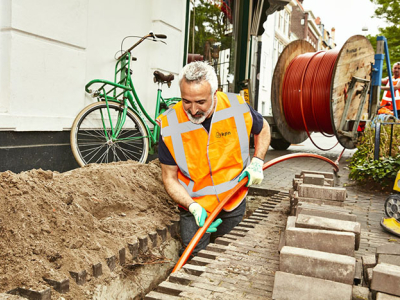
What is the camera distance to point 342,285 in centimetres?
192

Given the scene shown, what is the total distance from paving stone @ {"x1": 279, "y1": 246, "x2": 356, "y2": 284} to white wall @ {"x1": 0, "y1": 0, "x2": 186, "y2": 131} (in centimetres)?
322

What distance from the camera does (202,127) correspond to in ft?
11.6

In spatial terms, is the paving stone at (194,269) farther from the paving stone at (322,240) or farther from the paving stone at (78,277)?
the paving stone at (78,277)

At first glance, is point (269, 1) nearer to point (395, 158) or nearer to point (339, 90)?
point (339, 90)

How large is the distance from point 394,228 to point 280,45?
29860 millimetres

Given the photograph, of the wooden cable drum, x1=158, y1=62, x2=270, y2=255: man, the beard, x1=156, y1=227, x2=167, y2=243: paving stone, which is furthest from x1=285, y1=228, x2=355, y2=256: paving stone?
the wooden cable drum

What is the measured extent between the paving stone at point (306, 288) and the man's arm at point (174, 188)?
1.56 meters

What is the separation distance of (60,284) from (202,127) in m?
1.71

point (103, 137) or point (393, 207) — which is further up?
point (103, 137)

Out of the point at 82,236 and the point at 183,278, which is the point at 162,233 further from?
the point at 183,278

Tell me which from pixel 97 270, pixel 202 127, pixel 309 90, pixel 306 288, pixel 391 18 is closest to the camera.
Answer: pixel 306 288

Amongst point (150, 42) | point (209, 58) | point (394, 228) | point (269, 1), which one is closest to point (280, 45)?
point (269, 1)

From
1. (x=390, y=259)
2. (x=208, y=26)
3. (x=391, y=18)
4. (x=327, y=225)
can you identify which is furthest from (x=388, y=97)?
(x=391, y=18)

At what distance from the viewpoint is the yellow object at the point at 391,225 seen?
3381mm
